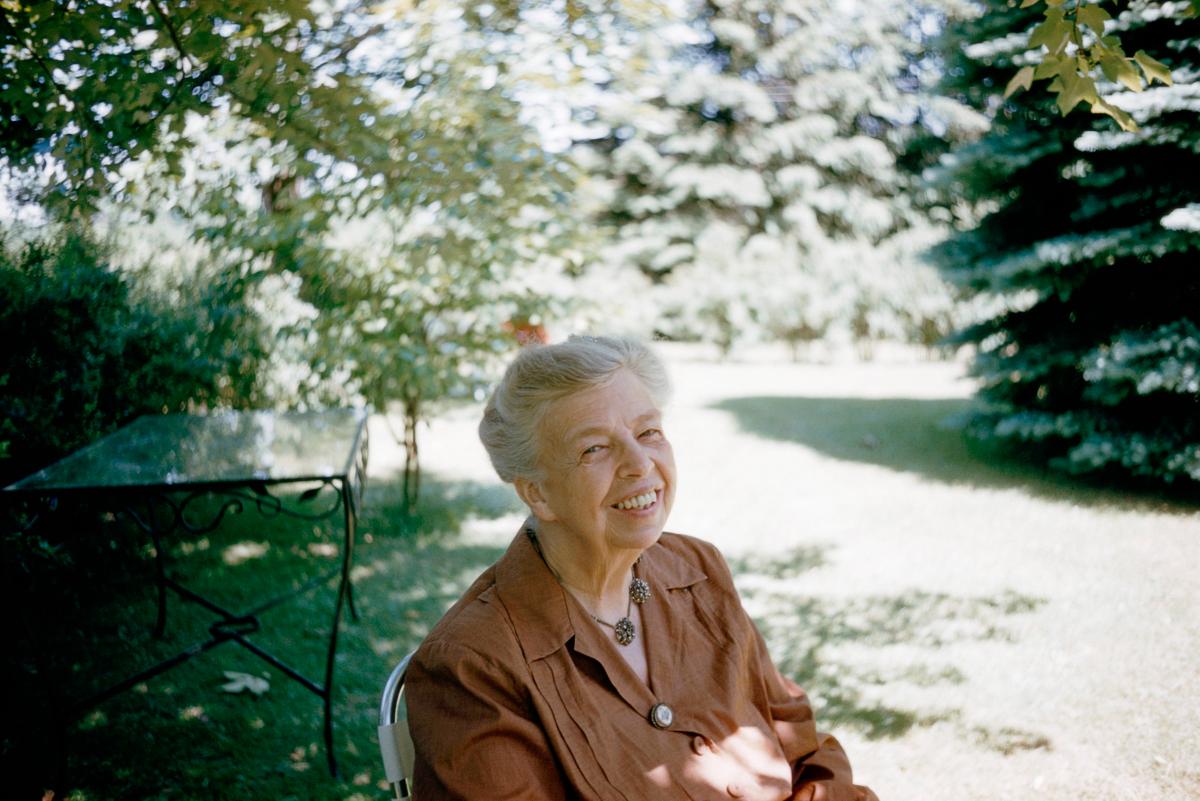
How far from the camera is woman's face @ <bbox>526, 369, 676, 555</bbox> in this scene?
1867 mm

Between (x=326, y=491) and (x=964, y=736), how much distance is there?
5.36 meters

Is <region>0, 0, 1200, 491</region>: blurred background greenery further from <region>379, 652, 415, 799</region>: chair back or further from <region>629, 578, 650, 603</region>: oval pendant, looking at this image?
<region>379, 652, 415, 799</region>: chair back

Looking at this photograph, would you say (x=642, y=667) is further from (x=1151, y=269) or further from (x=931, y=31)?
(x=931, y=31)

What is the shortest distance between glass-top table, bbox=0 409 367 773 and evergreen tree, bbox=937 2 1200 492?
5.21 metres

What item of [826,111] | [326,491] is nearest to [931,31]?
[826,111]

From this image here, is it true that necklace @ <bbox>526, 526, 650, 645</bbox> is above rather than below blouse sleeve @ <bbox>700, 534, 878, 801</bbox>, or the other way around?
above

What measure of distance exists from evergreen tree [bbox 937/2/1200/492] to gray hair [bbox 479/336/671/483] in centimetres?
536

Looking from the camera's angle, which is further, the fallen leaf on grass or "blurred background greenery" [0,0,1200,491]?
the fallen leaf on grass

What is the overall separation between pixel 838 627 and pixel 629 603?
2.89m

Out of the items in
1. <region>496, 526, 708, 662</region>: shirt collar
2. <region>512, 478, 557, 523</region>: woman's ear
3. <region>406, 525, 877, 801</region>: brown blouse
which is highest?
<region>512, 478, 557, 523</region>: woman's ear

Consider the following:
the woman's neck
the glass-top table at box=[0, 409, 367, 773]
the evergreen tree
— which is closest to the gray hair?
the woman's neck

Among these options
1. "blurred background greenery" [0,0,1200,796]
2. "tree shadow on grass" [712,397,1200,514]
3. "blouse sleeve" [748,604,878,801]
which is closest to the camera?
"blouse sleeve" [748,604,878,801]

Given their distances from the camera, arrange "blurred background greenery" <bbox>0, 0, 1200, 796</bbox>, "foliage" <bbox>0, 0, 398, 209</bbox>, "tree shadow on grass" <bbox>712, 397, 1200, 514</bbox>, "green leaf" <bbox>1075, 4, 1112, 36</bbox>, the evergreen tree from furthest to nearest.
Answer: "tree shadow on grass" <bbox>712, 397, 1200, 514</bbox>
the evergreen tree
"blurred background greenery" <bbox>0, 0, 1200, 796</bbox>
"foliage" <bbox>0, 0, 398, 209</bbox>
"green leaf" <bbox>1075, 4, 1112, 36</bbox>

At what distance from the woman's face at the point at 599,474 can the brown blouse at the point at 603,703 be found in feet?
0.43
